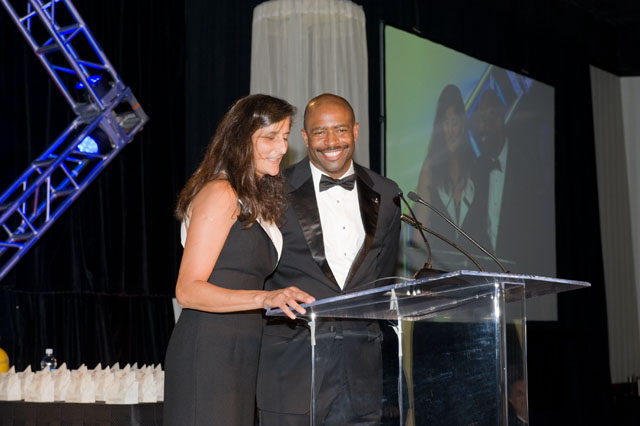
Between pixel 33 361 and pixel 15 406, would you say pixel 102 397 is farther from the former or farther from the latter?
pixel 33 361

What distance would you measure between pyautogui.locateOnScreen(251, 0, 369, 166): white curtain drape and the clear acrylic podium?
3417 mm

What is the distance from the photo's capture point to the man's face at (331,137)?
10.4ft

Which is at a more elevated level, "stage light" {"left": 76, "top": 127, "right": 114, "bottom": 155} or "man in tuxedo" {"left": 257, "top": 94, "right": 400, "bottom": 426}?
"stage light" {"left": 76, "top": 127, "right": 114, "bottom": 155}

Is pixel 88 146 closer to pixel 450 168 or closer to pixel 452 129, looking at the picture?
pixel 450 168

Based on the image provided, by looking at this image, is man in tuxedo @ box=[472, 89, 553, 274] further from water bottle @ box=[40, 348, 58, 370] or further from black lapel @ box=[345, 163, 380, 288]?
black lapel @ box=[345, 163, 380, 288]

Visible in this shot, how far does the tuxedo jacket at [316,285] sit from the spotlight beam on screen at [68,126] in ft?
6.39

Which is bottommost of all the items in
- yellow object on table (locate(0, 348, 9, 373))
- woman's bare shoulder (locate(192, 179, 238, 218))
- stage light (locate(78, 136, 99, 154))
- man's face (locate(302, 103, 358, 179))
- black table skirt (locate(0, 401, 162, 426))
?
black table skirt (locate(0, 401, 162, 426))

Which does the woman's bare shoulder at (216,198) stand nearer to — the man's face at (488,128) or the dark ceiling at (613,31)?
the man's face at (488,128)

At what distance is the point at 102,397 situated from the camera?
10.9 feet

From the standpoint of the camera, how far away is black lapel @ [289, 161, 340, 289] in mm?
2832

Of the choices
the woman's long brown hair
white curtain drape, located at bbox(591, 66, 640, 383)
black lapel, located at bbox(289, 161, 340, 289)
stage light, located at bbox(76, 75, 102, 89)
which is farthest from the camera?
white curtain drape, located at bbox(591, 66, 640, 383)

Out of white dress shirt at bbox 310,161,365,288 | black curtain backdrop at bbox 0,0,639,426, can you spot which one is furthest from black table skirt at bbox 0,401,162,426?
black curtain backdrop at bbox 0,0,639,426

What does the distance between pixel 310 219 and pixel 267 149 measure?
702 millimetres

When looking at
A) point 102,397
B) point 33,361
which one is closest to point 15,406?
point 102,397
